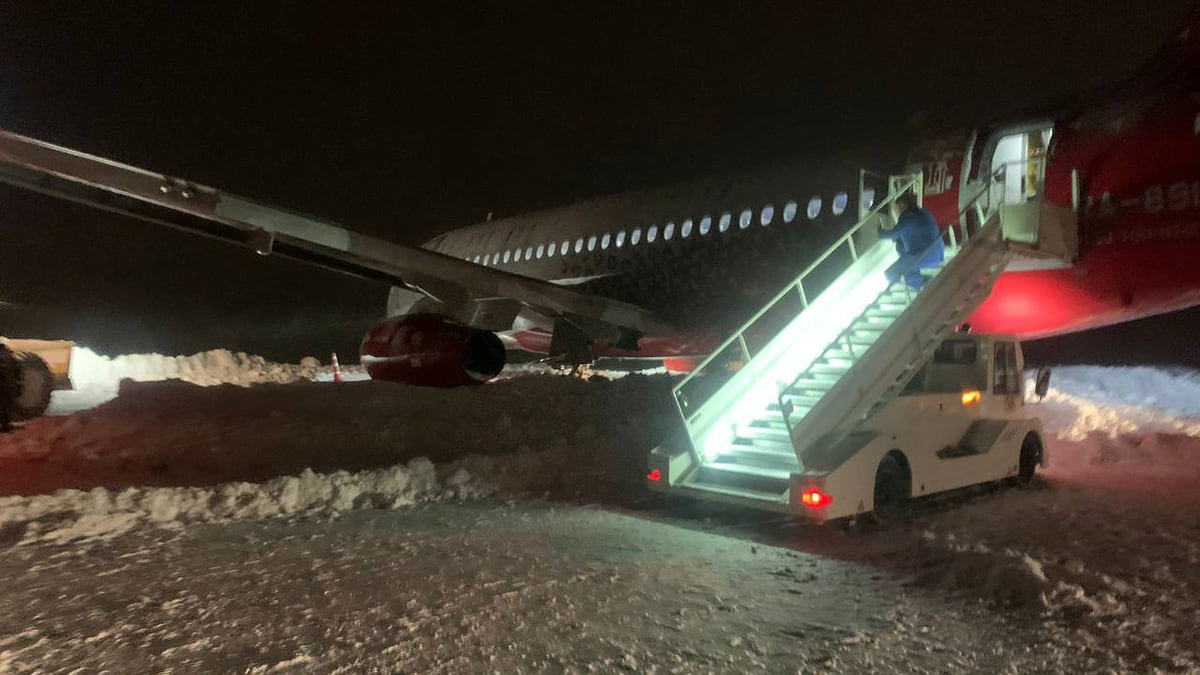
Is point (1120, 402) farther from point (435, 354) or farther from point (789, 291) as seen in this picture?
point (435, 354)

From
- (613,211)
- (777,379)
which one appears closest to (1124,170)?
(777,379)

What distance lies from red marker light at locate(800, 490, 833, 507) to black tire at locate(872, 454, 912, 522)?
99 centimetres

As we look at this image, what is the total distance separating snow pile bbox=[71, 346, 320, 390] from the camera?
17062mm

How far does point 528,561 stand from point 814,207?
743 cm

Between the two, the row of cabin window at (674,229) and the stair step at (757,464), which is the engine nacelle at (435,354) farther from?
the stair step at (757,464)

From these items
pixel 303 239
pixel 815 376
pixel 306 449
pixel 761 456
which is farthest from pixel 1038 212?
pixel 303 239

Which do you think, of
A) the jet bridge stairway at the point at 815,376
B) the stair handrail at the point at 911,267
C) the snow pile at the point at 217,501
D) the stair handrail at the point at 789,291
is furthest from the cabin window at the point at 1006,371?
the snow pile at the point at 217,501

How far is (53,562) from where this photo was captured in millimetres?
5691

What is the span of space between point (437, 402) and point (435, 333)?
2.28 metres

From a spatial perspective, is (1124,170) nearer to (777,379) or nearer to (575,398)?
(777,379)

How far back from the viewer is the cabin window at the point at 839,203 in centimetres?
1128

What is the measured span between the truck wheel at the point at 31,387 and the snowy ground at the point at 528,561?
6.09 ft

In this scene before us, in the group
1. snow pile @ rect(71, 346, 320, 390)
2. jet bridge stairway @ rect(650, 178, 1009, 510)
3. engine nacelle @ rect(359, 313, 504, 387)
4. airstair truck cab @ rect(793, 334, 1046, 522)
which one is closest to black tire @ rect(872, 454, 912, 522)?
airstair truck cab @ rect(793, 334, 1046, 522)

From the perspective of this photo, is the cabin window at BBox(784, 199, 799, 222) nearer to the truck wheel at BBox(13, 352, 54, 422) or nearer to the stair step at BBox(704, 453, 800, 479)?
the stair step at BBox(704, 453, 800, 479)
